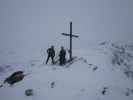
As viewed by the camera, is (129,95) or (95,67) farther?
(95,67)

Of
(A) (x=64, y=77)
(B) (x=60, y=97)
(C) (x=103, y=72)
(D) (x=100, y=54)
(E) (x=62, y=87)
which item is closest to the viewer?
(B) (x=60, y=97)

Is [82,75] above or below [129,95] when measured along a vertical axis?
above

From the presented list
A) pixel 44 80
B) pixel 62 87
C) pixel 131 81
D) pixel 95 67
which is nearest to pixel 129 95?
pixel 131 81

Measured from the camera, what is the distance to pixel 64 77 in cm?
1788

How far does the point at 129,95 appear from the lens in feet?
56.0

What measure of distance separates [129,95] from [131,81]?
3.00 metres

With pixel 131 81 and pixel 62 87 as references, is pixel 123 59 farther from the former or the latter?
pixel 62 87

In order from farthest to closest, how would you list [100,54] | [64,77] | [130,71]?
[100,54], [130,71], [64,77]

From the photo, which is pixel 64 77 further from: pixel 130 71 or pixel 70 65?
pixel 130 71

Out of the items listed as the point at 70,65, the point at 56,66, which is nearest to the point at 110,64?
the point at 70,65

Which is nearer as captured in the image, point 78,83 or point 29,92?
point 29,92

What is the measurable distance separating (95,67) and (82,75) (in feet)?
7.32

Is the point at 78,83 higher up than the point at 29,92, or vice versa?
the point at 78,83

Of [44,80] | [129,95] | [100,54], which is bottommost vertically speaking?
[129,95]
